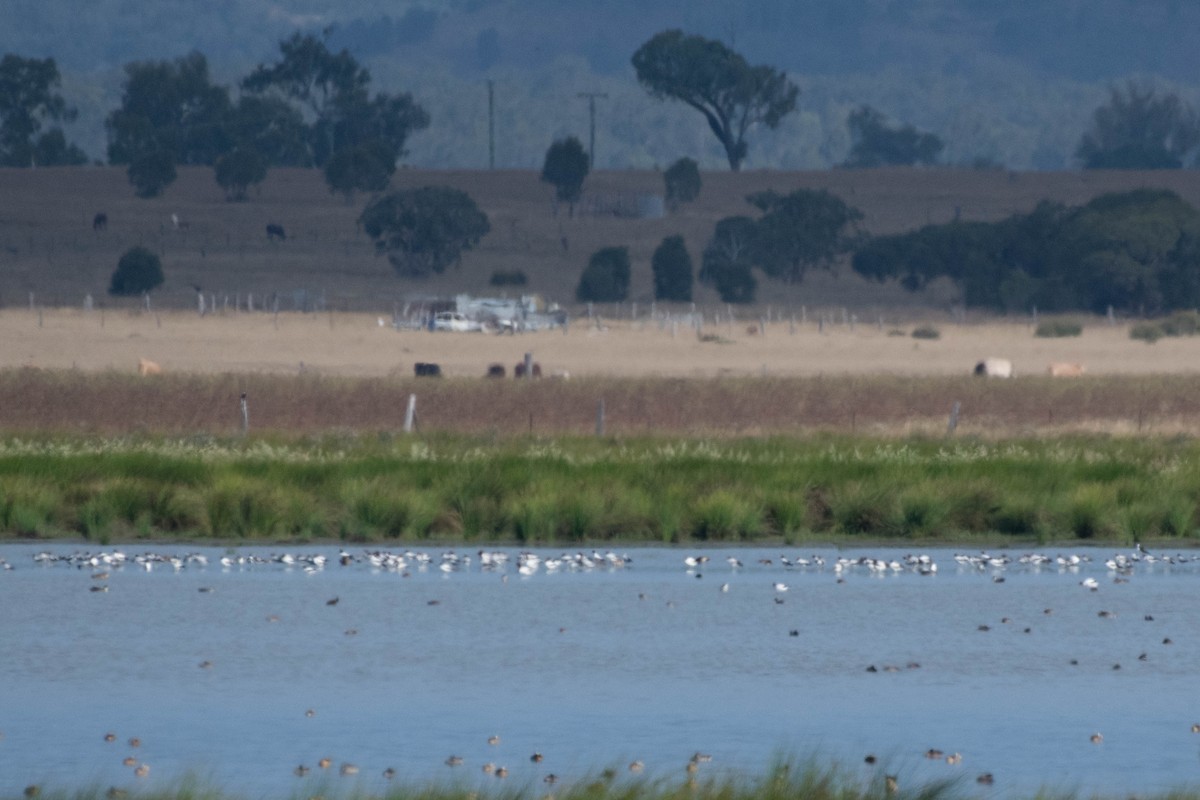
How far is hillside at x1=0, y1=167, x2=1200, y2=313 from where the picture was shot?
10488 cm

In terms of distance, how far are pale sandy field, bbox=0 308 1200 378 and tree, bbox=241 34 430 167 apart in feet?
255

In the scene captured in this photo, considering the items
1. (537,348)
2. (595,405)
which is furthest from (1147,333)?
(595,405)

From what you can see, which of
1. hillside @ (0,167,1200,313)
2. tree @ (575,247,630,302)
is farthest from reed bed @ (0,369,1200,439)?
tree @ (575,247,630,302)

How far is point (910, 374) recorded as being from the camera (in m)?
63.8

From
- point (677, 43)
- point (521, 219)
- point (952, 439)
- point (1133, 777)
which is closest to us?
point (1133, 777)

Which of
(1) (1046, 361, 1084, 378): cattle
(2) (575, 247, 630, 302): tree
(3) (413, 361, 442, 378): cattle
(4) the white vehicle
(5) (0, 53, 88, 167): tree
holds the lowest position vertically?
(1) (1046, 361, 1084, 378): cattle

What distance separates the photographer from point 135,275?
98562mm

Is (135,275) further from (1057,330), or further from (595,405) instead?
(595,405)

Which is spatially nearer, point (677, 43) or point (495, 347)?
point (495, 347)

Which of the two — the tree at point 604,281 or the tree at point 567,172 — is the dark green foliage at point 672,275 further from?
the tree at point 567,172

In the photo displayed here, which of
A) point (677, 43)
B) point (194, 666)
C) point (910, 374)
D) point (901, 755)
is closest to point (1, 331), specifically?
point (910, 374)

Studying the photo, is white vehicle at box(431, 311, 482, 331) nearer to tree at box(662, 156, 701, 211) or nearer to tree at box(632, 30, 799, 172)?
tree at box(662, 156, 701, 211)

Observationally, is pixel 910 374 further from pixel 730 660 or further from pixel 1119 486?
pixel 730 660

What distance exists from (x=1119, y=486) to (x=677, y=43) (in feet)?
425
